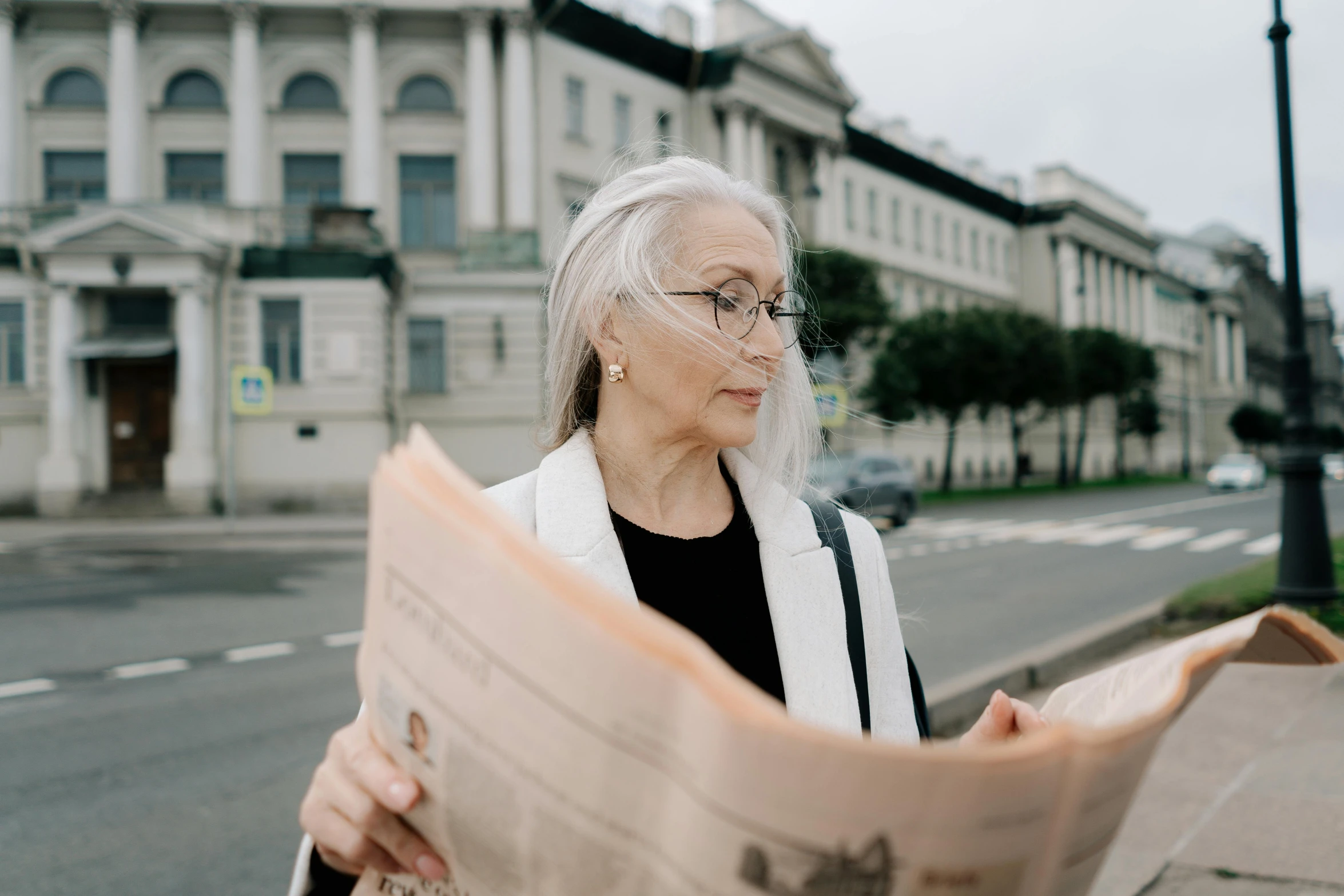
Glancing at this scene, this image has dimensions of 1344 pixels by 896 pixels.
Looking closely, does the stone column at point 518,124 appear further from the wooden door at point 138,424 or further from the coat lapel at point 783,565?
the coat lapel at point 783,565

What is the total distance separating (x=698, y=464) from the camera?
1692mm

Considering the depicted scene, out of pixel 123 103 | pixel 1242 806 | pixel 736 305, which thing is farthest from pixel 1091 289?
pixel 736 305

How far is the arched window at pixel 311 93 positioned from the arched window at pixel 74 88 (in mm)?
5055

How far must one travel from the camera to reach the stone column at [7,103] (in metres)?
26.7

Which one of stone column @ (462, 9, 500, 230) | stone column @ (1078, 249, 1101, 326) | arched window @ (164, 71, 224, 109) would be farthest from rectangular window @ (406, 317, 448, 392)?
stone column @ (1078, 249, 1101, 326)

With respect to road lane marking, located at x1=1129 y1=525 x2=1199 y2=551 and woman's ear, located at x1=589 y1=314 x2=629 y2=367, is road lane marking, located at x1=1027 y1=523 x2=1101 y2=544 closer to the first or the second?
road lane marking, located at x1=1129 y1=525 x2=1199 y2=551

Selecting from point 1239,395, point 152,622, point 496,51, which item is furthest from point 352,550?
point 1239,395

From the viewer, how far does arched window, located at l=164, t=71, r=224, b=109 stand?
28359 mm

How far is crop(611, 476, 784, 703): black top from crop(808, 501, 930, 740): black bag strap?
114mm

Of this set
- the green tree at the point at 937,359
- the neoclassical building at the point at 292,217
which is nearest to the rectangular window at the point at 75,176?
the neoclassical building at the point at 292,217

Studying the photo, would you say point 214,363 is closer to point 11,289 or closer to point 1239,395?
point 11,289

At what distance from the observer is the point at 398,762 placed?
0.91 meters

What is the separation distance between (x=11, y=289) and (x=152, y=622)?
19.6 meters

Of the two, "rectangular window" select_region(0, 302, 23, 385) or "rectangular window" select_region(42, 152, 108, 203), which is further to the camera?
"rectangular window" select_region(42, 152, 108, 203)
